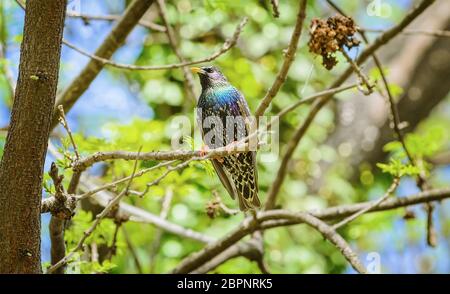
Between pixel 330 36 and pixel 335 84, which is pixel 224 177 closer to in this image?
pixel 330 36

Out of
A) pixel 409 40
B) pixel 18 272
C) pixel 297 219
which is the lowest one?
pixel 18 272

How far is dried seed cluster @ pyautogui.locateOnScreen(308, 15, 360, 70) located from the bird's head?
115cm

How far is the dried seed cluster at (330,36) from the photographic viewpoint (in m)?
3.10

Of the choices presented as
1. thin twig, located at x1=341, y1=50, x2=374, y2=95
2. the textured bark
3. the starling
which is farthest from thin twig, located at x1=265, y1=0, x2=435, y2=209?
the textured bark

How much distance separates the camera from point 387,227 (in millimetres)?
5859

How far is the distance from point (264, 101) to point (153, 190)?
123cm

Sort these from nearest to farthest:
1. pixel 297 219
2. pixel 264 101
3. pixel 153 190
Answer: pixel 264 101
pixel 297 219
pixel 153 190

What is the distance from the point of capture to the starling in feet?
12.0

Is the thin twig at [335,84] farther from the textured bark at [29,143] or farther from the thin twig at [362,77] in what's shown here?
the textured bark at [29,143]

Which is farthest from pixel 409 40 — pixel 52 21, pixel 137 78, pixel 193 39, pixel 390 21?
pixel 52 21

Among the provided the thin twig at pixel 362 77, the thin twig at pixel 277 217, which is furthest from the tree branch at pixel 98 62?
the thin twig at pixel 362 77

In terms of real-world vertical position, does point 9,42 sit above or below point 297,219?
above

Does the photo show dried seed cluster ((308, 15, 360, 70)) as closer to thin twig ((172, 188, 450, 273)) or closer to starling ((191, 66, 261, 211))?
starling ((191, 66, 261, 211))
